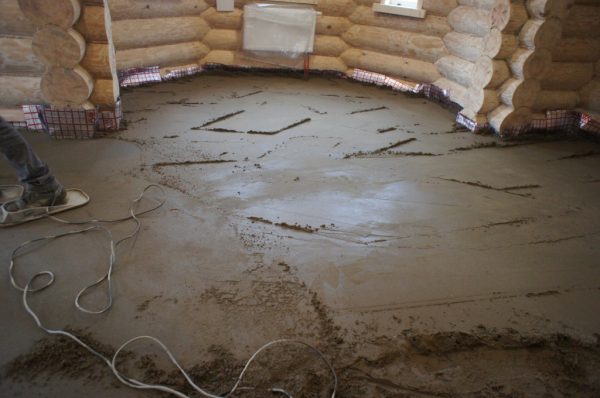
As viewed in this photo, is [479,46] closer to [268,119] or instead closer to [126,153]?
[268,119]

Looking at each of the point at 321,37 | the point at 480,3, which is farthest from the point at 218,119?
the point at 480,3

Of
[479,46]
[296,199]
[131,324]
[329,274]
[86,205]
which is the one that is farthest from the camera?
[479,46]

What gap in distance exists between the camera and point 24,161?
2.66 meters

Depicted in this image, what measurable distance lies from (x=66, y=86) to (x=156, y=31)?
8.07ft

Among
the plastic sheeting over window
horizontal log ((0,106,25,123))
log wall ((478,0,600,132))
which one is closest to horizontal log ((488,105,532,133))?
log wall ((478,0,600,132))

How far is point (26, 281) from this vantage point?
2201 mm

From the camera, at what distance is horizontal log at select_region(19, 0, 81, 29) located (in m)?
3.38

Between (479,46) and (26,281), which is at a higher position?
(479,46)

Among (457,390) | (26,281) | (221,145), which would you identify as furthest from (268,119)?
(457,390)

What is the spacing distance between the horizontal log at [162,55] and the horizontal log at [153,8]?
1.43 feet

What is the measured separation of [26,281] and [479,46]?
5.56 metres

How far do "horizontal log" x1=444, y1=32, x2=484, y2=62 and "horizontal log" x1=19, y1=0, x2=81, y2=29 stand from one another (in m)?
4.52

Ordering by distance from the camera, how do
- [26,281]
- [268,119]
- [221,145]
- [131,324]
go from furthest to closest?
[268,119], [221,145], [26,281], [131,324]

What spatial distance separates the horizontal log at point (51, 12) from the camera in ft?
11.1
